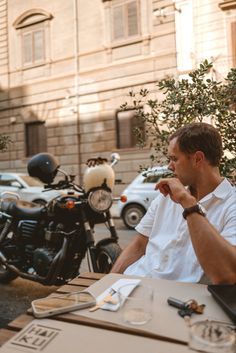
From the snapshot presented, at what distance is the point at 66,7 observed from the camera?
16484 mm

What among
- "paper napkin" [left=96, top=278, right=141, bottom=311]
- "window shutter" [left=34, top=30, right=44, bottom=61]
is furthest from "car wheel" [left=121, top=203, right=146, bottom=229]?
"window shutter" [left=34, top=30, right=44, bottom=61]

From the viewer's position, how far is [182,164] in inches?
79.9

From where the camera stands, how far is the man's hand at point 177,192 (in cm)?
181

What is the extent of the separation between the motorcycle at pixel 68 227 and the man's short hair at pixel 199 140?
69.3 inches

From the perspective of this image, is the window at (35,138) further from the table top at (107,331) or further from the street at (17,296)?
the table top at (107,331)

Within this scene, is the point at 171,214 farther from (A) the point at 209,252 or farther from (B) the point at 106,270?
(B) the point at 106,270

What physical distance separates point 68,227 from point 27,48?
16.0 m

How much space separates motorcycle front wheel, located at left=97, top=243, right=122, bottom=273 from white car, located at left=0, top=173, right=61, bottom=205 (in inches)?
290

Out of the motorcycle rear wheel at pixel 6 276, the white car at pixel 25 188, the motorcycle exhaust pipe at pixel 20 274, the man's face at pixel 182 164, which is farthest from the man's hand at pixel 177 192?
the white car at pixel 25 188

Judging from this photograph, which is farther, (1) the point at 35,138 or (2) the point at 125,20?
(1) the point at 35,138

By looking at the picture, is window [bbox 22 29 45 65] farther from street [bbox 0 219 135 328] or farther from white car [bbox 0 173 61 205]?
street [bbox 0 219 135 328]

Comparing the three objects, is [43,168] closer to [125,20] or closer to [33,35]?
[125,20]

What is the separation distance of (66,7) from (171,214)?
16.4 metres

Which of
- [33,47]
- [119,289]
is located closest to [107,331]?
[119,289]
